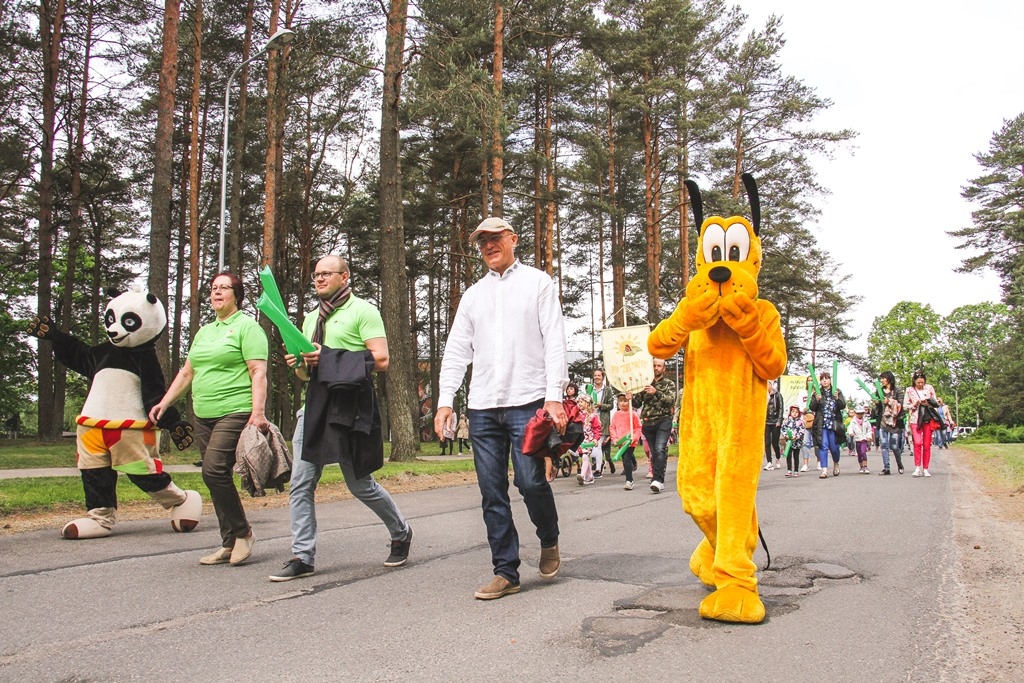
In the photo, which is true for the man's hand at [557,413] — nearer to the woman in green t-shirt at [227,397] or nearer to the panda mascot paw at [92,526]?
the woman in green t-shirt at [227,397]

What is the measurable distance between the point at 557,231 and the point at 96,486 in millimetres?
35129

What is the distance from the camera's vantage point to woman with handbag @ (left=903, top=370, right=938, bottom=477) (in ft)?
52.1

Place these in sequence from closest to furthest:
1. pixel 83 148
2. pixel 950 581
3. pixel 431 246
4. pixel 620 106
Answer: pixel 950 581
pixel 83 148
pixel 620 106
pixel 431 246

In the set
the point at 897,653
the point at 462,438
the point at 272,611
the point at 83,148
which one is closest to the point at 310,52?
the point at 83,148

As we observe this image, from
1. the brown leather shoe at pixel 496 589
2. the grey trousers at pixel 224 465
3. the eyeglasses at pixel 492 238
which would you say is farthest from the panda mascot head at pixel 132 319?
the brown leather shoe at pixel 496 589

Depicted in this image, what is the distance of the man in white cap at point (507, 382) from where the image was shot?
5020 millimetres

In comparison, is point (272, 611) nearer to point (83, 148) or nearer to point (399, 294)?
point (399, 294)

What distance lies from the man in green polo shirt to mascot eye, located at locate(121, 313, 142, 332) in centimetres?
232

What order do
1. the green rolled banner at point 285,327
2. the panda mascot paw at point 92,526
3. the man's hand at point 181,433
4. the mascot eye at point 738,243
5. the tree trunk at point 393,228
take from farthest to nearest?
the tree trunk at point 393,228, the man's hand at point 181,433, the panda mascot paw at point 92,526, the mascot eye at point 738,243, the green rolled banner at point 285,327

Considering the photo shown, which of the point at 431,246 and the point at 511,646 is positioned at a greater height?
the point at 431,246

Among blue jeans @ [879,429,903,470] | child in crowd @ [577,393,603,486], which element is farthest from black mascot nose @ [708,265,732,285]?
blue jeans @ [879,429,903,470]

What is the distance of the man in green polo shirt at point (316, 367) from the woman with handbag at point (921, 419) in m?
13.2

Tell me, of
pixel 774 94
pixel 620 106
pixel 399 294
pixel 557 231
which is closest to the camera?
pixel 399 294

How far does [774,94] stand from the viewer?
34.0 m
